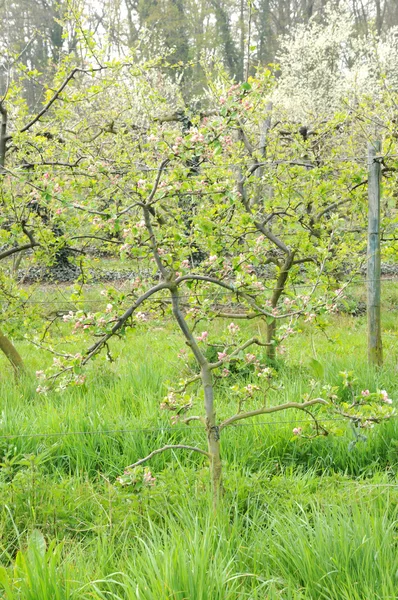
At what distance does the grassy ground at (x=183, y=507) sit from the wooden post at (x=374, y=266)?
0.80 feet

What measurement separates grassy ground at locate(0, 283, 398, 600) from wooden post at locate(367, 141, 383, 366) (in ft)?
0.80

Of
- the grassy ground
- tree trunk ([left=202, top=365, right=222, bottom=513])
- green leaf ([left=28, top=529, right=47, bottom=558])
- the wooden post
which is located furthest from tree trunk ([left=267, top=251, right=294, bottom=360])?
green leaf ([left=28, top=529, right=47, bottom=558])

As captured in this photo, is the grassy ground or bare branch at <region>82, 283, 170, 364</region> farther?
bare branch at <region>82, 283, 170, 364</region>

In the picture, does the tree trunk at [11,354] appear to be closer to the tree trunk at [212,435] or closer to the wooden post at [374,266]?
the tree trunk at [212,435]

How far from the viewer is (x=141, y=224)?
251 centimetres

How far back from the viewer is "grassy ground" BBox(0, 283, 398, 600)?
209 cm

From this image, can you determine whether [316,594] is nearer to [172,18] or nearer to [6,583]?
[6,583]

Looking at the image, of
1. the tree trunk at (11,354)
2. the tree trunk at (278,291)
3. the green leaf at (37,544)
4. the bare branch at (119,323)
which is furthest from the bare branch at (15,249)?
the green leaf at (37,544)

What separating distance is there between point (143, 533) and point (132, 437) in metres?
1.13

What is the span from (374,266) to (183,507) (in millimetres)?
3162

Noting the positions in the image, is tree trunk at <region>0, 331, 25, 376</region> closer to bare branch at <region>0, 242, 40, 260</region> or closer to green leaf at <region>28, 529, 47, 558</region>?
bare branch at <region>0, 242, 40, 260</region>

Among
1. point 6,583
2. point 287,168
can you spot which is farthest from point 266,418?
point 287,168

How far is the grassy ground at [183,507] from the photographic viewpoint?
2092mm

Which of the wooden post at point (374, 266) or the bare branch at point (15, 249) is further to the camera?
the wooden post at point (374, 266)
